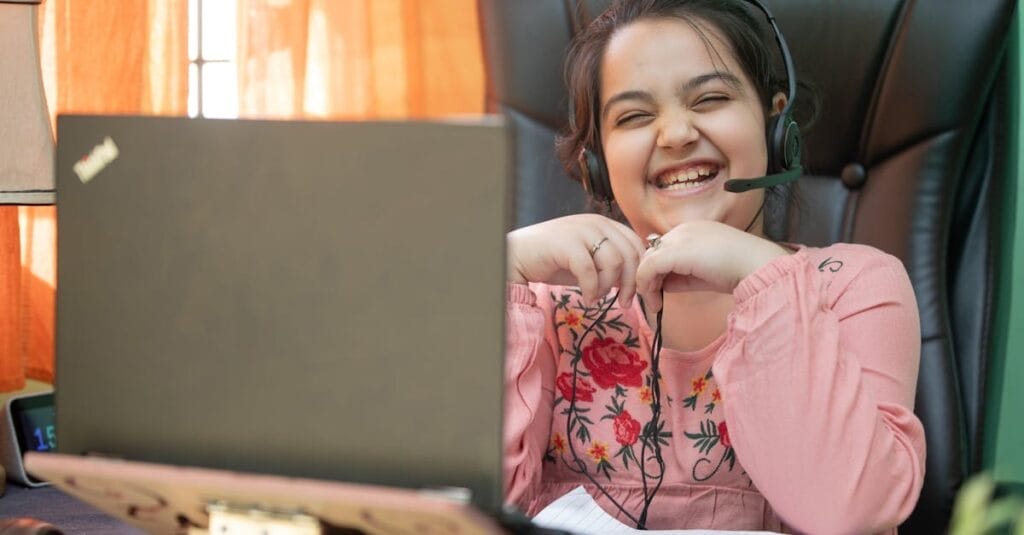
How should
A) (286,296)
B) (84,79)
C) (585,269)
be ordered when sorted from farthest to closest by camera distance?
(84,79) < (585,269) < (286,296)

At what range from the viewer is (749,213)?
1192 mm

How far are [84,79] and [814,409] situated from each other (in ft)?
4.62

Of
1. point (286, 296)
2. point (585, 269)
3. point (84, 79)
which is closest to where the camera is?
point (286, 296)

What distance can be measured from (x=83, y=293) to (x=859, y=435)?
627mm

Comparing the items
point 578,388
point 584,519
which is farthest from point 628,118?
point 584,519

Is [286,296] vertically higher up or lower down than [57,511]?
higher up

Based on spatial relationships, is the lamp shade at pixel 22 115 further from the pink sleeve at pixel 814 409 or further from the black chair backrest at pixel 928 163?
the pink sleeve at pixel 814 409

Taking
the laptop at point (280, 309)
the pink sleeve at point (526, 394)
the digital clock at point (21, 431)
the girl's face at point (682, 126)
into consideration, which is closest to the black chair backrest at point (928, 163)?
the girl's face at point (682, 126)

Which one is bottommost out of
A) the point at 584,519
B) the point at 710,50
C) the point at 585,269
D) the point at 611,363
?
the point at 584,519

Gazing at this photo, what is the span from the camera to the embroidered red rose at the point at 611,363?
123cm

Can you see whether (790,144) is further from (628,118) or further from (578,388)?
(578,388)

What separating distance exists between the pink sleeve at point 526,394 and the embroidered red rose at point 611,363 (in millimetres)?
47

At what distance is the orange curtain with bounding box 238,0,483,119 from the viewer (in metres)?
1.94

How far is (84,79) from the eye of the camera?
190 centimetres
